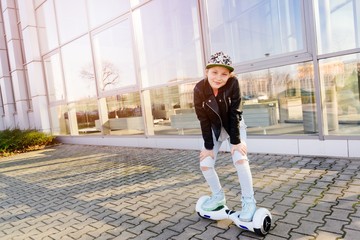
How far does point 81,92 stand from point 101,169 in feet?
19.7

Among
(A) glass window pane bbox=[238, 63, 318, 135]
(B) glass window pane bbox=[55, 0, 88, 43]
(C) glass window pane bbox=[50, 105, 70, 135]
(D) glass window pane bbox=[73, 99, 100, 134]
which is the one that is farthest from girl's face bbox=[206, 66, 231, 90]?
(C) glass window pane bbox=[50, 105, 70, 135]

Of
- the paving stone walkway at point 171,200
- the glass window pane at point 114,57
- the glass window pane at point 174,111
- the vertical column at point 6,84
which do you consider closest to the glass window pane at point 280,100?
the paving stone walkway at point 171,200

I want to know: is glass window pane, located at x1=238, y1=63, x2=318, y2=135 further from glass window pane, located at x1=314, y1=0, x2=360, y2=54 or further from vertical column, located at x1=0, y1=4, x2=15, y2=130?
vertical column, located at x1=0, y1=4, x2=15, y2=130

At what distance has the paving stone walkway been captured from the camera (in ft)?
9.68

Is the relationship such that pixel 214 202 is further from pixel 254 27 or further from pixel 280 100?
pixel 254 27

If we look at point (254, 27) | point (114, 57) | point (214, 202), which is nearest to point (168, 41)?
point (114, 57)

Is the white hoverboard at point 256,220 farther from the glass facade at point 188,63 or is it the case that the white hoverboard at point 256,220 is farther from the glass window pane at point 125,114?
the glass window pane at point 125,114

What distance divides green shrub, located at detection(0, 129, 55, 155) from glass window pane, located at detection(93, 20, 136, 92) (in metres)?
4.18

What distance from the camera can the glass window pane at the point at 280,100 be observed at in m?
5.69

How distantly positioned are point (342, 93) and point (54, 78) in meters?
12.0

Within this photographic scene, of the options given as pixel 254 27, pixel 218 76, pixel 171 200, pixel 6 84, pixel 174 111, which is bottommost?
pixel 171 200

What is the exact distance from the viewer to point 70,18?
1175cm

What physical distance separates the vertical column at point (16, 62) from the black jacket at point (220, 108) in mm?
14615

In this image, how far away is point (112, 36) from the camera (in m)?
9.94
